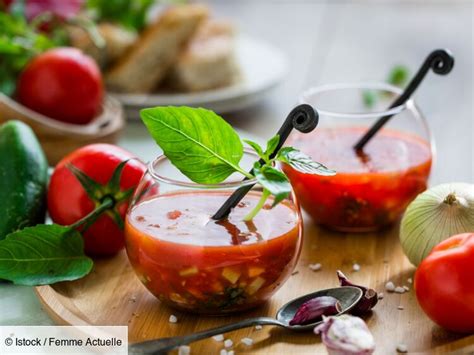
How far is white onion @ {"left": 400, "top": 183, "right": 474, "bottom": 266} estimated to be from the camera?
6.61 feet

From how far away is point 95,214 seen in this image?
2.12m

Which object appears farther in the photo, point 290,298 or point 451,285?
point 290,298

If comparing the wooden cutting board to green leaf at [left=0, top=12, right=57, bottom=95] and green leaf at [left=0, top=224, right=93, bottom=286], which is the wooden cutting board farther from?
green leaf at [left=0, top=12, right=57, bottom=95]

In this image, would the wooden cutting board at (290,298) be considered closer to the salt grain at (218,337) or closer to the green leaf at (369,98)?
the salt grain at (218,337)

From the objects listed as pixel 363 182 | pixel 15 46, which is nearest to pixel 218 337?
pixel 363 182

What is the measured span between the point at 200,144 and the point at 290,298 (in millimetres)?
430

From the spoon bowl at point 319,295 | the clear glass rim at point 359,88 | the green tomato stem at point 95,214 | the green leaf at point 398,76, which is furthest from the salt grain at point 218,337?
the green leaf at point 398,76

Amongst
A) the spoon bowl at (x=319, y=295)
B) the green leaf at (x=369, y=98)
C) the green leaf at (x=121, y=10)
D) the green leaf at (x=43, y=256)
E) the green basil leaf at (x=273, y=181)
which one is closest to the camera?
the green basil leaf at (x=273, y=181)

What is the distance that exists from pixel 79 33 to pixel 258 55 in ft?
2.86

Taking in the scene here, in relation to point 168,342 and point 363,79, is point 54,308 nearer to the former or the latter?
point 168,342

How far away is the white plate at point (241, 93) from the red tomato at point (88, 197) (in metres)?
1.30

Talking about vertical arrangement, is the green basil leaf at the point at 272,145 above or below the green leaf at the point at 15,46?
above

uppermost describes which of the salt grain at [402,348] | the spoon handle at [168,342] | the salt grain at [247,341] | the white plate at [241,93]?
the salt grain at [402,348]

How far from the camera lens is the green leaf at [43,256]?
2.00 m
